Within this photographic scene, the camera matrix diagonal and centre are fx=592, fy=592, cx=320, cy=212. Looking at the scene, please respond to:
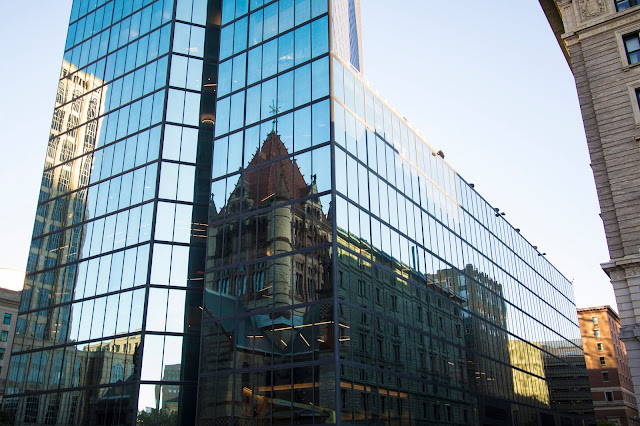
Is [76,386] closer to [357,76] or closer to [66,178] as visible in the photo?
[66,178]

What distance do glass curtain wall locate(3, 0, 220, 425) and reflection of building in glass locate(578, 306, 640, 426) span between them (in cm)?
8648

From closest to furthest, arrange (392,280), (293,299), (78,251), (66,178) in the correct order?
(293,299) → (392,280) → (78,251) → (66,178)

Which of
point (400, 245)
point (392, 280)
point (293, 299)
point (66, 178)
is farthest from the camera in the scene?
point (66, 178)

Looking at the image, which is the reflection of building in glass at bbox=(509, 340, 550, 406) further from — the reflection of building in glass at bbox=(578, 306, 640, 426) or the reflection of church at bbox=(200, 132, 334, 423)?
the reflection of building in glass at bbox=(578, 306, 640, 426)

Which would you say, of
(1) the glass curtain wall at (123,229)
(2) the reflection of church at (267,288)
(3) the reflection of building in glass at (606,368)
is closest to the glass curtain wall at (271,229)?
(2) the reflection of church at (267,288)

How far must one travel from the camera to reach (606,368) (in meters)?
107

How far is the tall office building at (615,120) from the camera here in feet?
95.3

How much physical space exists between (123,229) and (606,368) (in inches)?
3805

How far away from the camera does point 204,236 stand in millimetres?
42094

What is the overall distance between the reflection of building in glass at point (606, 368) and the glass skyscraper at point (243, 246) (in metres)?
60.6

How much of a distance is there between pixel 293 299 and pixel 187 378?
10.4 meters

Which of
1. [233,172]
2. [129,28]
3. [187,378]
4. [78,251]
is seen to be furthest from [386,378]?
[129,28]

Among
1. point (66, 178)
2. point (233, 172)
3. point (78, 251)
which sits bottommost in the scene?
point (78, 251)

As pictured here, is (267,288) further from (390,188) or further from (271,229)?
(390,188)
